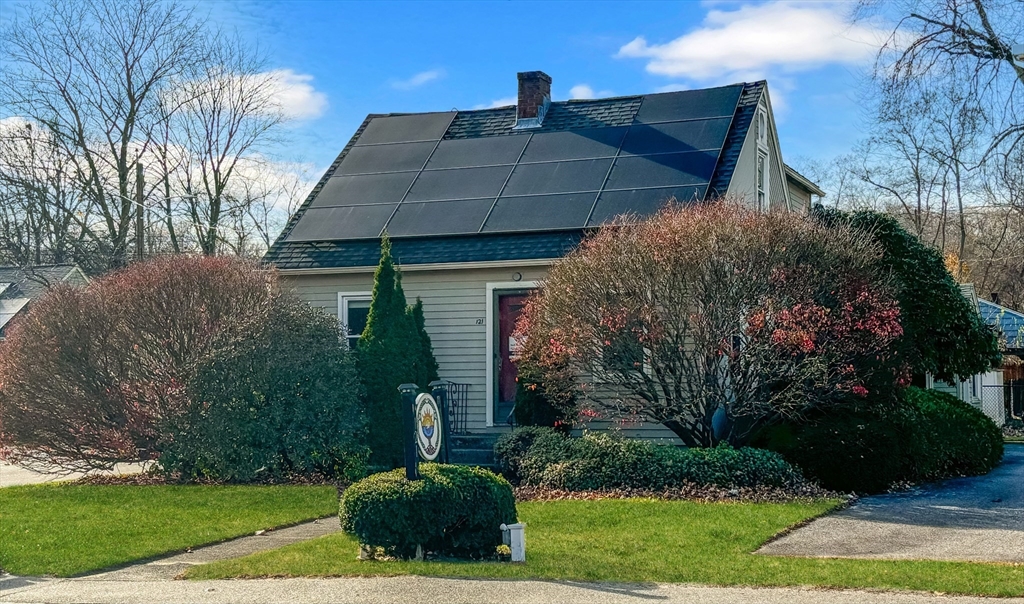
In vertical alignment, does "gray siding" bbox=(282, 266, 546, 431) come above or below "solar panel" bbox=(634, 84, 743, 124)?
below

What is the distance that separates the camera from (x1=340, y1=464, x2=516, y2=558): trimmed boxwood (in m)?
8.71

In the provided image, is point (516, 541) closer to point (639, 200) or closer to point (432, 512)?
point (432, 512)

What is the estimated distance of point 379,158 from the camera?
65.2 feet

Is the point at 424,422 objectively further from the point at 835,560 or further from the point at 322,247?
the point at 322,247

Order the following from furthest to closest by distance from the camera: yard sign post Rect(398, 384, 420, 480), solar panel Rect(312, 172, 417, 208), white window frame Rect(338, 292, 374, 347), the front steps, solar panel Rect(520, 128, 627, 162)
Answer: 1. solar panel Rect(312, 172, 417, 208)
2. solar panel Rect(520, 128, 627, 162)
3. white window frame Rect(338, 292, 374, 347)
4. the front steps
5. yard sign post Rect(398, 384, 420, 480)

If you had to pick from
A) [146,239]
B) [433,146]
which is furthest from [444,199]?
[146,239]

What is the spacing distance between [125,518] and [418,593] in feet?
17.4

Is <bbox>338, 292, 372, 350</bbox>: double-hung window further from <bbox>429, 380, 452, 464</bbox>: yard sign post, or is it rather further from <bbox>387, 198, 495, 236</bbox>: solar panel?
<bbox>429, 380, 452, 464</bbox>: yard sign post

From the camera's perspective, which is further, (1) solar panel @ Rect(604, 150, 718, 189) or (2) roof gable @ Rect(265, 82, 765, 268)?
(2) roof gable @ Rect(265, 82, 765, 268)

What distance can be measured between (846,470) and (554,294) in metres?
4.25

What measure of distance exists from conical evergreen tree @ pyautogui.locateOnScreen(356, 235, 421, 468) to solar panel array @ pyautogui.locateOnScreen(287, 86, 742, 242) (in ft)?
6.07

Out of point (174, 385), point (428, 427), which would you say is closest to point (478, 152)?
point (174, 385)

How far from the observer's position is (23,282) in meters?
33.7

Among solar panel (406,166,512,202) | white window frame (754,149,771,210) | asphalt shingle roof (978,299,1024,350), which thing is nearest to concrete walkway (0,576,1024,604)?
solar panel (406,166,512,202)
